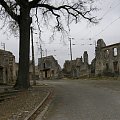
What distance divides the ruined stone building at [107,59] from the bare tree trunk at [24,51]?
37.3 m

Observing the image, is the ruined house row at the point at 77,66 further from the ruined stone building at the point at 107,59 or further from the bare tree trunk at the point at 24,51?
the bare tree trunk at the point at 24,51

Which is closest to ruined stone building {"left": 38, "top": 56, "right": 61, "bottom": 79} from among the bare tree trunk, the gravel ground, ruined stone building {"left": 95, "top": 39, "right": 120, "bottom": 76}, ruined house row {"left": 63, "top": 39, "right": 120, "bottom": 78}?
ruined house row {"left": 63, "top": 39, "right": 120, "bottom": 78}

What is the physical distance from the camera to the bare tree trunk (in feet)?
101

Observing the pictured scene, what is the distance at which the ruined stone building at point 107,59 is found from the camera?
68.5 meters

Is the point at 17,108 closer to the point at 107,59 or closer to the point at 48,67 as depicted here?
the point at 107,59

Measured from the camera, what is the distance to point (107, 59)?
72.8 metres

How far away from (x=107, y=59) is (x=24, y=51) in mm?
43682

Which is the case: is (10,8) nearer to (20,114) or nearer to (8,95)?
(8,95)

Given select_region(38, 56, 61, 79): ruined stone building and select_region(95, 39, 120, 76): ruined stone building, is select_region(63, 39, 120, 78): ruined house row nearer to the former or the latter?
select_region(95, 39, 120, 76): ruined stone building

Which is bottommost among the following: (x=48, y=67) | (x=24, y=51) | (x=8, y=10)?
(x=24, y=51)

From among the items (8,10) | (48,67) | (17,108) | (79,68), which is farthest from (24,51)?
(48,67)

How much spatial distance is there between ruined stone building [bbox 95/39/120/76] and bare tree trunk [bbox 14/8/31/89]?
3734 centimetres

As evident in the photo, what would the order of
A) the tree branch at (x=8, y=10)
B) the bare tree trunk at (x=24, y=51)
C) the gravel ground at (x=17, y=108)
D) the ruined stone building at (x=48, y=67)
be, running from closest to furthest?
the gravel ground at (x=17, y=108)
the tree branch at (x=8, y=10)
the bare tree trunk at (x=24, y=51)
the ruined stone building at (x=48, y=67)

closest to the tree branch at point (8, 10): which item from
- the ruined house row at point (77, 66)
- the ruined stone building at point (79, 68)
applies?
the ruined house row at point (77, 66)
